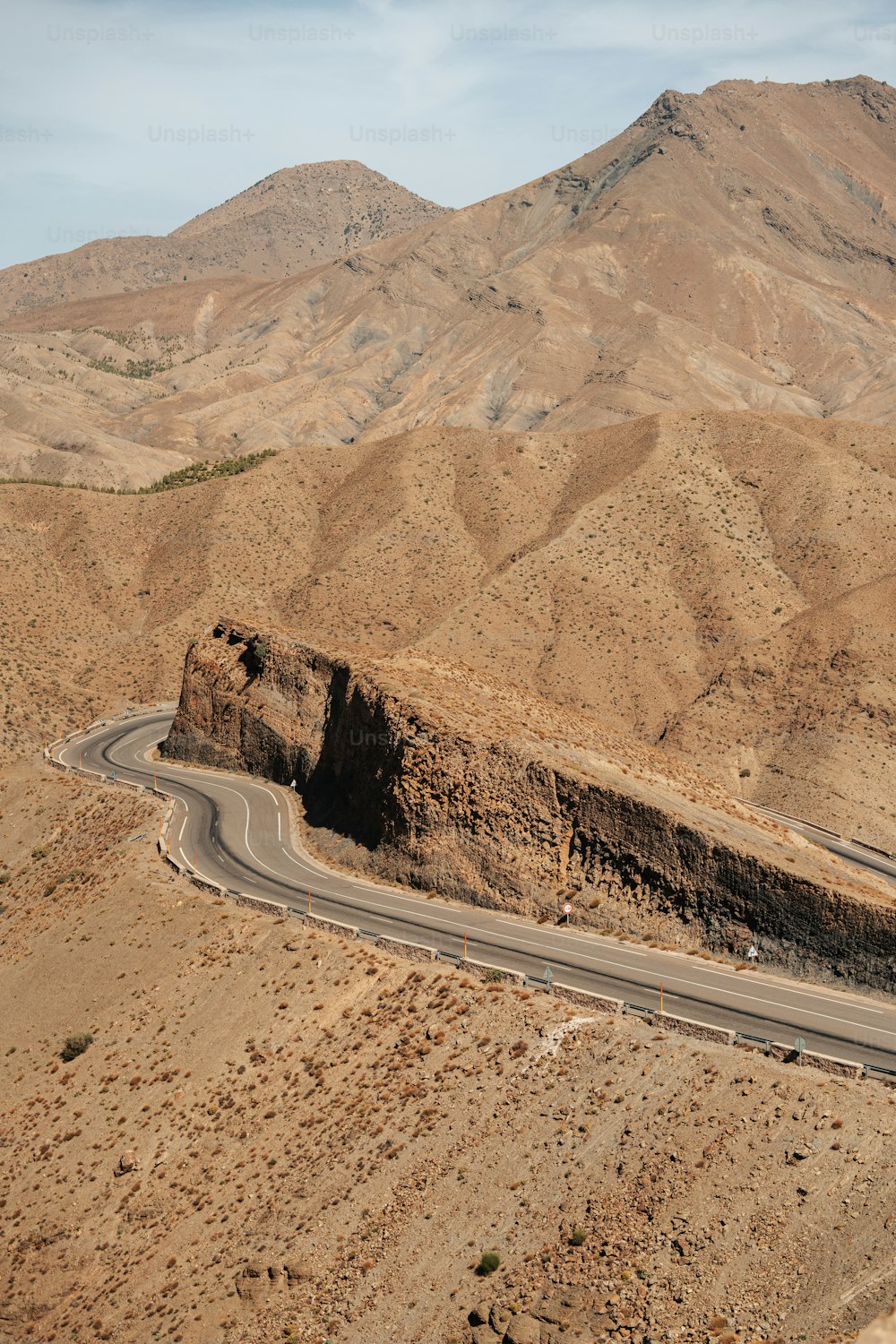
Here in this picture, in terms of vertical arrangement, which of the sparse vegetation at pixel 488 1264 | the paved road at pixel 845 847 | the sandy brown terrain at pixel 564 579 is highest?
the sandy brown terrain at pixel 564 579

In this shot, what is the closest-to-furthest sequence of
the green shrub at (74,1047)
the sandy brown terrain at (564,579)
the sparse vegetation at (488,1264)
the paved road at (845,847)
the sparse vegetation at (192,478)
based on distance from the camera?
the sparse vegetation at (488,1264) < the green shrub at (74,1047) < the paved road at (845,847) < the sandy brown terrain at (564,579) < the sparse vegetation at (192,478)

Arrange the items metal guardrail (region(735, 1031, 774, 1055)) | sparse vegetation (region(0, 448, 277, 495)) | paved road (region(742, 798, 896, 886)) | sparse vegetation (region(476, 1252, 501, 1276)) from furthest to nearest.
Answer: sparse vegetation (region(0, 448, 277, 495)) → paved road (region(742, 798, 896, 886)) → metal guardrail (region(735, 1031, 774, 1055)) → sparse vegetation (region(476, 1252, 501, 1276))

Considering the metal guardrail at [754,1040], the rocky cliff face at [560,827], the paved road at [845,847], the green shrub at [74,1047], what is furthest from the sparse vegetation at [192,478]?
the metal guardrail at [754,1040]

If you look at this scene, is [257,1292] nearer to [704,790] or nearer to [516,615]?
[704,790]

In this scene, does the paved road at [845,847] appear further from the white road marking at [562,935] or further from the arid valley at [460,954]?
the white road marking at [562,935]

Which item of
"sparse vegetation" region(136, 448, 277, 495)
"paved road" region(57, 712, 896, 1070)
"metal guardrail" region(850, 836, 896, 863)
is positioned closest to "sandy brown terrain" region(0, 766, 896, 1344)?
"paved road" region(57, 712, 896, 1070)

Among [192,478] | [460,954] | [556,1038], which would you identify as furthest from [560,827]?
[192,478]

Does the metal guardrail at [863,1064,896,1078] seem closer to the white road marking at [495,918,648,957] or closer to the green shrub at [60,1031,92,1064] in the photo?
the white road marking at [495,918,648,957]
